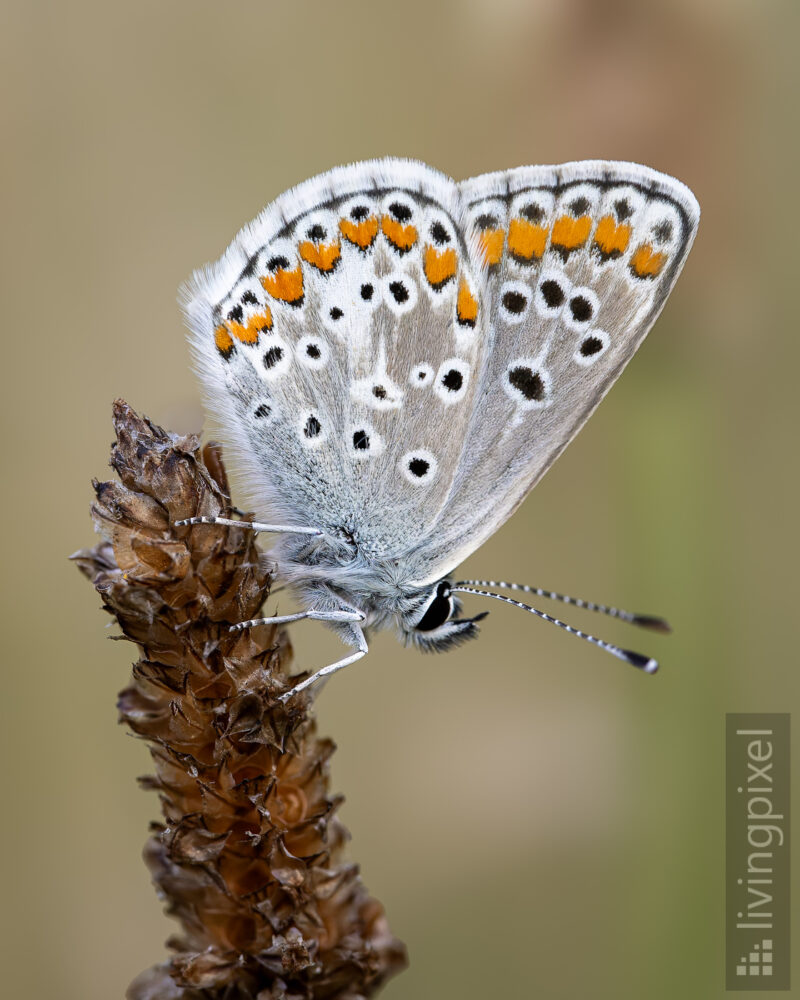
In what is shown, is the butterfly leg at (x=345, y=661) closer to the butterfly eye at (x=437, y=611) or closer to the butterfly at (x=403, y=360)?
the butterfly at (x=403, y=360)

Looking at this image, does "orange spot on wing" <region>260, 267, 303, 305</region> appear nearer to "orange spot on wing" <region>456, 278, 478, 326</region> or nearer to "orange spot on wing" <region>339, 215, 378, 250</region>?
"orange spot on wing" <region>339, 215, 378, 250</region>

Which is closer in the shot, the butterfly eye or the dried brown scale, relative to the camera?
the dried brown scale

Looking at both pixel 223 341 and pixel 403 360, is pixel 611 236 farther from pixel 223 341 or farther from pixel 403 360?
pixel 223 341

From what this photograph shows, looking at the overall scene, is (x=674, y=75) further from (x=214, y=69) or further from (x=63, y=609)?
(x=63, y=609)

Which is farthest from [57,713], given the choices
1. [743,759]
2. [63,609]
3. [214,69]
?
[214,69]

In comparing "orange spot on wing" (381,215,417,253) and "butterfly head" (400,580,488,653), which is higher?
"orange spot on wing" (381,215,417,253)

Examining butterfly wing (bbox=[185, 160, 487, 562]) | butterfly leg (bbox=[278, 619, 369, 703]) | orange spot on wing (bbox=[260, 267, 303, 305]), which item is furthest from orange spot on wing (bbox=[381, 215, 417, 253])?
butterfly leg (bbox=[278, 619, 369, 703])

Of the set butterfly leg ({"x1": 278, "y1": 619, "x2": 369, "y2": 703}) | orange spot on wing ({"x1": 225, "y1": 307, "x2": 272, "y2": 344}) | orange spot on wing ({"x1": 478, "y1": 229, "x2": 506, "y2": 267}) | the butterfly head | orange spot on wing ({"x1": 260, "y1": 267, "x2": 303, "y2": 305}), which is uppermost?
orange spot on wing ({"x1": 478, "y1": 229, "x2": 506, "y2": 267})
